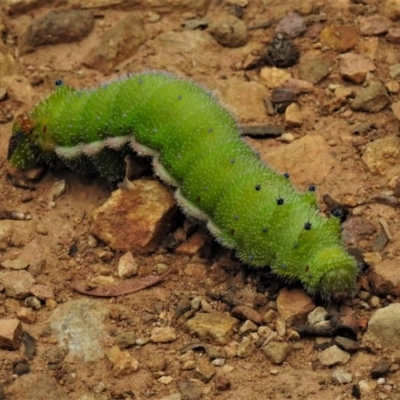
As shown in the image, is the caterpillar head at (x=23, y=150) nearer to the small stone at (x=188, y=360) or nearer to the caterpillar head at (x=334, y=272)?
the small stone at (x=188, y=360)

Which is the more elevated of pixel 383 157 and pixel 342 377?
pixel 383 157

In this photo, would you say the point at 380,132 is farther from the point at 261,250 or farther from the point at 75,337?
the point at 75,337

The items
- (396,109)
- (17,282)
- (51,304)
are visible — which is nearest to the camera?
(51,304)

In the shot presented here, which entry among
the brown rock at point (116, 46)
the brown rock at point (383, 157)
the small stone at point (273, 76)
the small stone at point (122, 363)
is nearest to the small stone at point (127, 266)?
the small stone at point (122, 363)

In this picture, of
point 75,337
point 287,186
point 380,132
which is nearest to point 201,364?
point 75,337

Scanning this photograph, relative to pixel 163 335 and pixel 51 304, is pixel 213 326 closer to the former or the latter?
pixel 163 335

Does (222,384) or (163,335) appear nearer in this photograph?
(222,384)

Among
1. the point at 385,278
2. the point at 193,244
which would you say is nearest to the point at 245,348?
the point at 385,278

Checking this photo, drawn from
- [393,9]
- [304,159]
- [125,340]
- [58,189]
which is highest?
[393,9]
